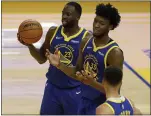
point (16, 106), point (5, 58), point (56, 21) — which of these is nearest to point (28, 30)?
point (16, 106)

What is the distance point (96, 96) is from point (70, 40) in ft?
2.94

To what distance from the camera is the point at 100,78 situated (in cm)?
475

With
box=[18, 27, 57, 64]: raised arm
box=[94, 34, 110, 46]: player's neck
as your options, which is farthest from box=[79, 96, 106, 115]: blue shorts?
box=[18, 27, 57, 64]: raised arm

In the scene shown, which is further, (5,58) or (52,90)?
(5,58)

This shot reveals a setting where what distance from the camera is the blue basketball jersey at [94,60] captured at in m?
4.70

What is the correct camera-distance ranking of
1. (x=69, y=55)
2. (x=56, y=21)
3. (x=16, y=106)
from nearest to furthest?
(x=69, y=55) < (x=16, y=106) < (x=56, y=21)

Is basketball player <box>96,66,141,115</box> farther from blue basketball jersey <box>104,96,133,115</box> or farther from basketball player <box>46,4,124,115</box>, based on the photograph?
basketball player <box>46,4,124,115</box>

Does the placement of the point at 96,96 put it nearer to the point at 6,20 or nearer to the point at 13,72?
the point at 13,72

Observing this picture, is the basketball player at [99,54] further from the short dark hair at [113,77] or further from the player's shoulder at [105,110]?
the player's shoulder at [105,110]

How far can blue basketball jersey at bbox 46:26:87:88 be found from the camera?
211 inches

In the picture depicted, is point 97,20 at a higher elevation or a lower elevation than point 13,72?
higher

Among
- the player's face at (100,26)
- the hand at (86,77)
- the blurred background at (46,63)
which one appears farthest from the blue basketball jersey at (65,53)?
the blurred background at (46,63)

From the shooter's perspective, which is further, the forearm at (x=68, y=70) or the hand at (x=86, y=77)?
the forearm at (x=68, y=70)

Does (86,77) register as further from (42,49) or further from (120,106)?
(42,49)
